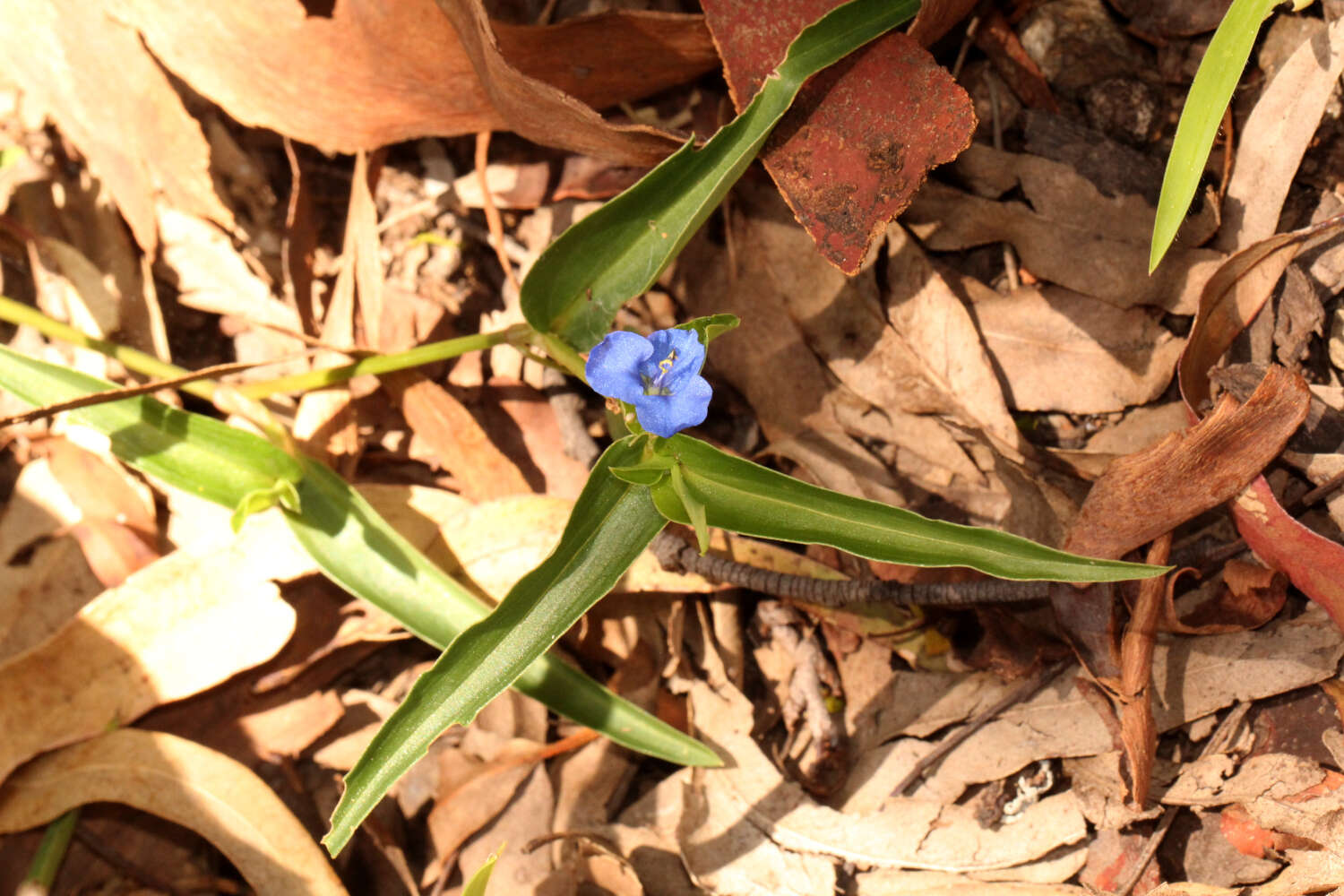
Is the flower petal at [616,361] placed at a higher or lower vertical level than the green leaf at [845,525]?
higher

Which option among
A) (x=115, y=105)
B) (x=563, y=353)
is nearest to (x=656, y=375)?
(x=563, y=353)

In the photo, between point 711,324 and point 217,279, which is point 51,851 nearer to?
point 217,279

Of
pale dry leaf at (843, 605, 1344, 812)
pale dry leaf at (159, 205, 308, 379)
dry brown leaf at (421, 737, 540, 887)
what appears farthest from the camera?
pale dry leaf at (159, 205, 308, 379)

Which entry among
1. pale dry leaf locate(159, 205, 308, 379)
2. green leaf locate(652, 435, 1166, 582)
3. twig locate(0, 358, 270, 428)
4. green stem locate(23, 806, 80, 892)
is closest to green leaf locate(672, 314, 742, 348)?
green leaf locate(652, 435, 1166, 582)

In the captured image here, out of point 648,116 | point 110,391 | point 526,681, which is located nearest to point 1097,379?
point 648,116

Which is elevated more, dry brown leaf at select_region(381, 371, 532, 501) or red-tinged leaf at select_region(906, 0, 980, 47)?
red-tinged leaf at select_region(906, 0, 980, 47)

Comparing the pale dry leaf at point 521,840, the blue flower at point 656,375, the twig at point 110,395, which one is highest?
the blue flower at point 656,375

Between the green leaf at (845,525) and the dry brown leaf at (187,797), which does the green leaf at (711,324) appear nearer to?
the green leaf at (845,525)

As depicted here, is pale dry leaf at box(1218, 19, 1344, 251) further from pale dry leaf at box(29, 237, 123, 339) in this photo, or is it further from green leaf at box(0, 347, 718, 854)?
pale dry leaf at box(29, 237, 123, 339)

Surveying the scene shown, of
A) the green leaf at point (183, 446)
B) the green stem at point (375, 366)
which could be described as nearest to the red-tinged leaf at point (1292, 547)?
the green stem at point (375, 366)
